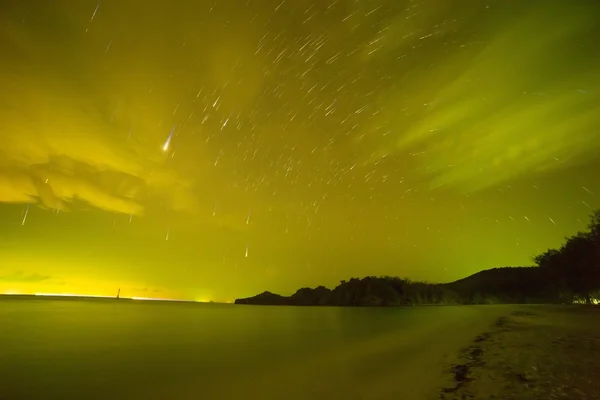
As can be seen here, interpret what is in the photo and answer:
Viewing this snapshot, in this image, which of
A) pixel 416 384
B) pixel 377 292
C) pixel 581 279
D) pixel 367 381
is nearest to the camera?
pixel 416 384

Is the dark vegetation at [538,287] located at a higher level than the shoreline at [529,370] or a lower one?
higher

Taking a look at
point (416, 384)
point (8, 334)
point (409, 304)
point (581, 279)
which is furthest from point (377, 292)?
point (416, 384)

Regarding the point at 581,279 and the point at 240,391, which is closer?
the point at 240,391

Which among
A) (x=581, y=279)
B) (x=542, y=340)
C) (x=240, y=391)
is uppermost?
(x=581, y=279)

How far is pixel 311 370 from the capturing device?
16.3m

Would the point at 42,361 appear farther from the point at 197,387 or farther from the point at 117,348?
the point at 197,387

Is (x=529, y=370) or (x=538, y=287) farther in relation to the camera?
(x=538, y=287)

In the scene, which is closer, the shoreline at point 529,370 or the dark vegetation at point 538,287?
the shoreline at point 529,370

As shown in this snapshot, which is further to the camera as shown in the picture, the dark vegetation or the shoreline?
the dark vegetation

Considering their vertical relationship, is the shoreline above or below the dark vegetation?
below

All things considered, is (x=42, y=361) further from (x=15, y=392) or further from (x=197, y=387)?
(x=197, y=387)

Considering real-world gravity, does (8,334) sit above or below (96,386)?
above

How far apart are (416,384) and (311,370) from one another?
21.8ft

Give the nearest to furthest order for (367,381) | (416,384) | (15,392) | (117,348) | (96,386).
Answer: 1. (416,384)
2. (367,381)
3. (15,392)
4. (96,386)
5. (117,348)
